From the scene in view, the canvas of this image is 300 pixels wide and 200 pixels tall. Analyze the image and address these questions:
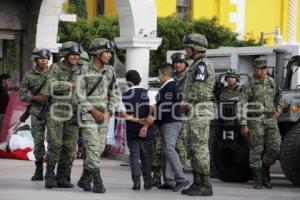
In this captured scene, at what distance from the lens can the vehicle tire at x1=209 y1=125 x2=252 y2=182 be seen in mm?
13570

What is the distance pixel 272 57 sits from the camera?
15484 mm

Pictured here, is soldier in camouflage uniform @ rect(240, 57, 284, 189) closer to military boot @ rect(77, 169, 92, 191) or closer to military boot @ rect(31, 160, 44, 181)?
military boot @ rect(77, 169, 92, 191)

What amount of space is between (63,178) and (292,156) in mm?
3006

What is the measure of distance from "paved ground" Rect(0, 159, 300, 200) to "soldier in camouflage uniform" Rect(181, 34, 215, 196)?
0.25m

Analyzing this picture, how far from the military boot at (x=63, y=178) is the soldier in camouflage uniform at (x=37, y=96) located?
0.86 metres

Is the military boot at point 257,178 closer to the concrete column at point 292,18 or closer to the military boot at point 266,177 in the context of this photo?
the military boot at point 266,177

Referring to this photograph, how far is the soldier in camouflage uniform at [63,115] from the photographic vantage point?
11.6 m

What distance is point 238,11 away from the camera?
1640 inches

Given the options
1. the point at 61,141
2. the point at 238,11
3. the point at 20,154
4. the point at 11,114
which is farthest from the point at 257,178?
the point at 238,11

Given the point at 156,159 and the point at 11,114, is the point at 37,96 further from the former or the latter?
the point at 11,114

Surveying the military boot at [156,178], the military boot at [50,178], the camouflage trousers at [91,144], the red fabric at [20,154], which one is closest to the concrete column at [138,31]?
the red fabric at [20,154]

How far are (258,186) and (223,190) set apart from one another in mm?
534

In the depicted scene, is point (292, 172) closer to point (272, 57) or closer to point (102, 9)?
point (272, 57)

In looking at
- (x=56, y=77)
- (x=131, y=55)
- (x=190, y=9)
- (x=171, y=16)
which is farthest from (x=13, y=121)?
(x=190, y=9)
